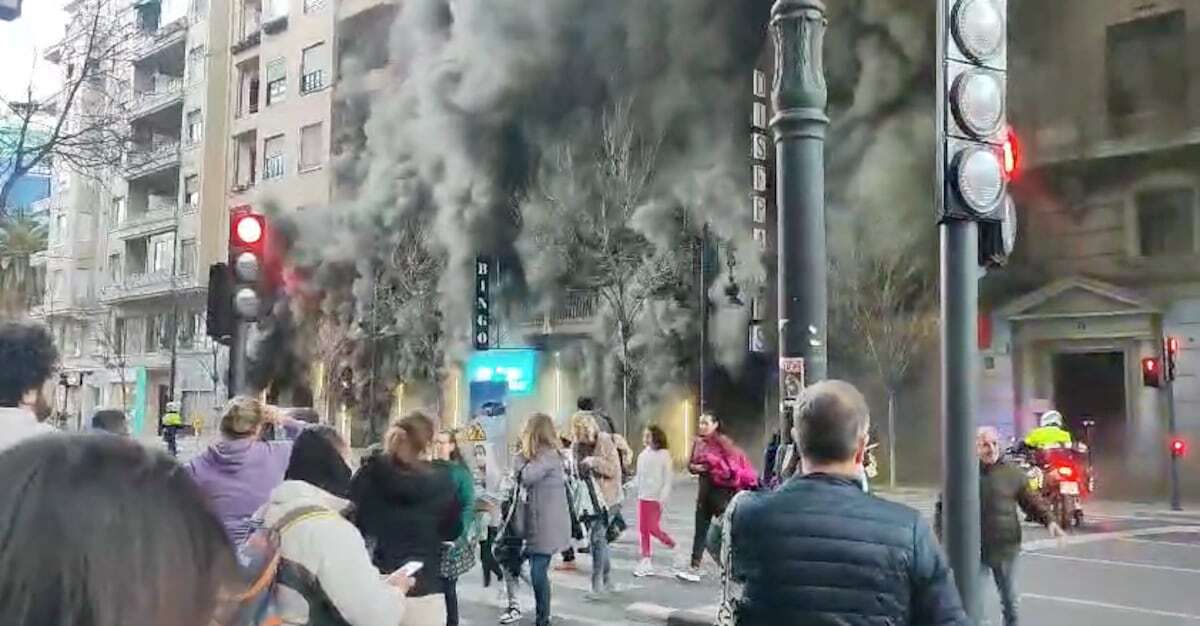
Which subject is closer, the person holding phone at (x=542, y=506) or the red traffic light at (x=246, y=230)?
the person holding phone at (x=542, y=506)

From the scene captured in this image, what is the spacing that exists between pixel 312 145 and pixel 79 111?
42.2 ft

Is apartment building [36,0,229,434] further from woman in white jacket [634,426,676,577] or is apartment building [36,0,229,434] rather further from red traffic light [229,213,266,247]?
red traffic light [229,213,266,247]

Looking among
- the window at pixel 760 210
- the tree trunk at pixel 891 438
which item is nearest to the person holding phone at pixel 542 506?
the tree trunk at pixel 891 438

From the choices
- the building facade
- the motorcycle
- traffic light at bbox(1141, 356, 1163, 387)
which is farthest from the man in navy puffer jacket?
the building facade

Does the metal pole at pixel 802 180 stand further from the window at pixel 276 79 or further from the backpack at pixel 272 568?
the window at pixel 276 79

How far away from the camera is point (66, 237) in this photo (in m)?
22.5

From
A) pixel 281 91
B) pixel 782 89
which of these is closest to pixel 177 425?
pixel 281 91

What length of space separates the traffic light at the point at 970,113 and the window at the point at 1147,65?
11717mm

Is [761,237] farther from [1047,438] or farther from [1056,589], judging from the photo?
[1056,589]

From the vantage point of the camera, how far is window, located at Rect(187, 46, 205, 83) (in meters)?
22.8

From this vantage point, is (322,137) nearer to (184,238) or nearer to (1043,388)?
(184,238)

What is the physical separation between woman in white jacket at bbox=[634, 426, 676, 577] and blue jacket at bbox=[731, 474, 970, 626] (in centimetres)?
676

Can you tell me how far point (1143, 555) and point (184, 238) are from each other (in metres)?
20.4

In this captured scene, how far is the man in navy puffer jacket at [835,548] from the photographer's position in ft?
7.00
